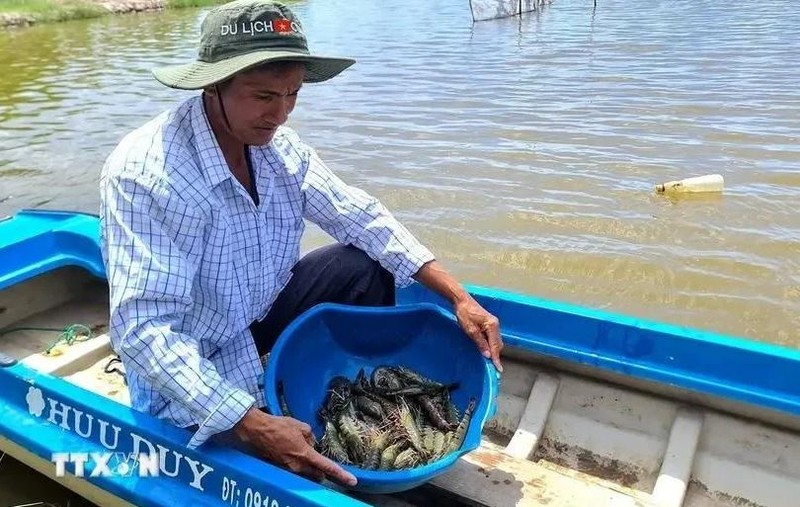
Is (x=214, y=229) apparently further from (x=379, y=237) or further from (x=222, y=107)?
(x=379, y=237)

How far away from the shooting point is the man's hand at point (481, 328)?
8.13 feet

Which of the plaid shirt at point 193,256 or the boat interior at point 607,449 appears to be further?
the boat interior at point 607,449

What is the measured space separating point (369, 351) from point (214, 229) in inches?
38.3

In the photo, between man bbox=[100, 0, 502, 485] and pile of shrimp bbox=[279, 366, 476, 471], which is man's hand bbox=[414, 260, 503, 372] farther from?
man bbox=[100, 0, 502, 485]

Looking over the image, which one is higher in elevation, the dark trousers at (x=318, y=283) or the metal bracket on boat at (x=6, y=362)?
the dark trousers at (x=318, y=283)

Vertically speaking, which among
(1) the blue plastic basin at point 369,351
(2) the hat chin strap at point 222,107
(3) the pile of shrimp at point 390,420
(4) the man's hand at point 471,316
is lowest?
(3) the pile of shrimp at point 390,420

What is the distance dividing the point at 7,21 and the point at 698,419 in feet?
80.7

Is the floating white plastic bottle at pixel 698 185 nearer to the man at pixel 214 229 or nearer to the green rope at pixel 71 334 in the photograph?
the man at pixel 214 229

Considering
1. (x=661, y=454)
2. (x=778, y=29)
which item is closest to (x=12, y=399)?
(x=661, y=454)

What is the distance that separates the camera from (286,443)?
1.98m

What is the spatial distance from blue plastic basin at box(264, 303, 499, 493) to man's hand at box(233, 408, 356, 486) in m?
0.40

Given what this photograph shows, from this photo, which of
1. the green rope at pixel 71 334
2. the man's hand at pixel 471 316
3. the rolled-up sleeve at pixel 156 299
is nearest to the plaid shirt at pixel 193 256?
the rolled-up sleeve at pixel 156 299

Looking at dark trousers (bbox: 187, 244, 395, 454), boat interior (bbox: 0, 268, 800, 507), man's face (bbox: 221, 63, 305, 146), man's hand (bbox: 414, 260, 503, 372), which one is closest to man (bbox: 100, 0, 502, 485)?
man's face (bbox: 221, 63, 305, 146)

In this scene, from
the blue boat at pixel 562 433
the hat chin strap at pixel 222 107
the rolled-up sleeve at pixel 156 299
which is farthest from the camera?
the blue boat at pixel 562 433
